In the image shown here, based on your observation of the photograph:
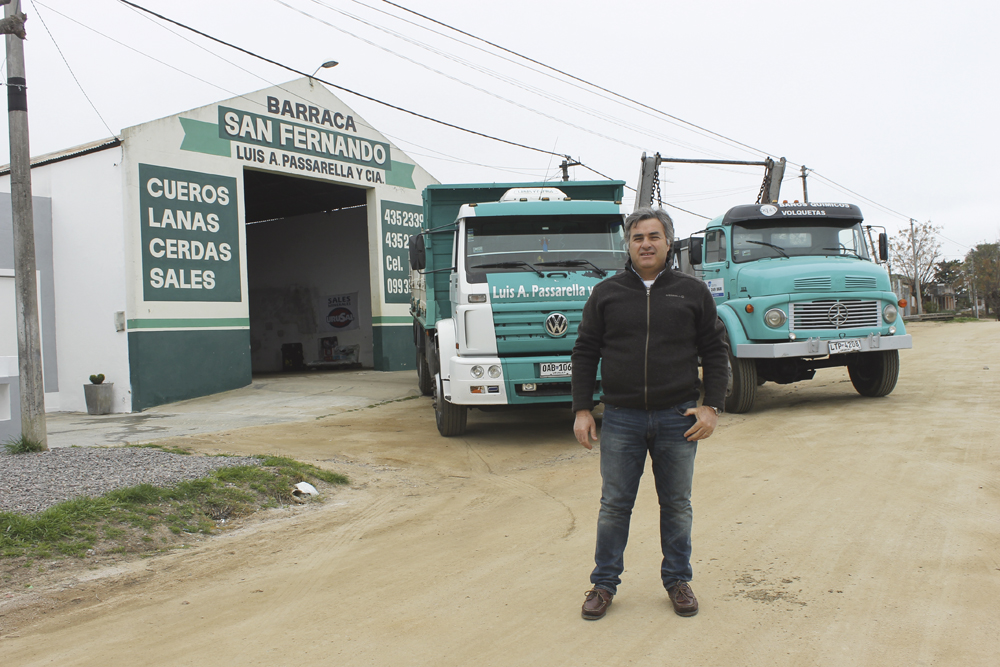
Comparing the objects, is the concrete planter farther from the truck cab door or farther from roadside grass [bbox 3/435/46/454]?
the truck cab door

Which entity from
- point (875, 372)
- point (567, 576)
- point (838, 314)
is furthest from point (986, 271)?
point (567, 576)

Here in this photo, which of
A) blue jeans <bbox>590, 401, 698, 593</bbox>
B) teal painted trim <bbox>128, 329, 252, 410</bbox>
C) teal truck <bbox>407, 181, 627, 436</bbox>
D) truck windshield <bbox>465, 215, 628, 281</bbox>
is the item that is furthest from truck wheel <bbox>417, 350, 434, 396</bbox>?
blue jeans <bbox>590, 401, 698, 593</bbox>

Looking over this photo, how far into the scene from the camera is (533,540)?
16.7 feet

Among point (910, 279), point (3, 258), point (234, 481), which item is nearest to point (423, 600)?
point (234, 481)

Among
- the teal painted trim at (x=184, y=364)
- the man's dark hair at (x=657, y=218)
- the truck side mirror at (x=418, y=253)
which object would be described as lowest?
the teal painted trim at (x=184, y=364)

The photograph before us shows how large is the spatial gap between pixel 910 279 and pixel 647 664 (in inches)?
2110

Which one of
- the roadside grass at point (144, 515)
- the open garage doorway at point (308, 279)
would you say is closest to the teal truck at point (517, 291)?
the roadside grass at point (144, 515)

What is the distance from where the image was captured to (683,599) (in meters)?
3.65

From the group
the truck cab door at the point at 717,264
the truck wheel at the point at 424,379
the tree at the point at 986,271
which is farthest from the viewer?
the tree at the point at 986,271

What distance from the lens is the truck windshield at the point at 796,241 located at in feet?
35.2

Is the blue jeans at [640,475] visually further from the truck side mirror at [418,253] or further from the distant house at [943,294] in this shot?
the distant house at [943,294]

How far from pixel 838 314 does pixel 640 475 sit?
7348 millimetres

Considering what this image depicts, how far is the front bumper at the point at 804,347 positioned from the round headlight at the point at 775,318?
10.2 inches

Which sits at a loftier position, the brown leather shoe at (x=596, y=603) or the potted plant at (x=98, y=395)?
the potted plant at (x=98, y=395)
